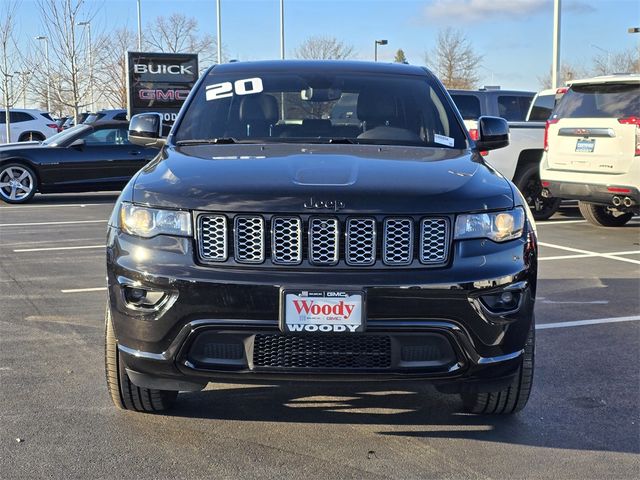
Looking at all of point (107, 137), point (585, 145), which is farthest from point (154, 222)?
point (107, 137)

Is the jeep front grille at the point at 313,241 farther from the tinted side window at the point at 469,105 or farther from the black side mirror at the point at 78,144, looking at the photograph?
the black side mirror at the point at 78,144

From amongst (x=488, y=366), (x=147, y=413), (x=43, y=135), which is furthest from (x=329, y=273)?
(x=43, y=135)

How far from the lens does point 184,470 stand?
10.9 ft

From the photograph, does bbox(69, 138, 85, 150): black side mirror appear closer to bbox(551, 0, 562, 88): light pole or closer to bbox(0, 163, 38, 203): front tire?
bbox(0, 163, 38, 203): front tire

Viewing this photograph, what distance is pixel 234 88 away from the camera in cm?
480

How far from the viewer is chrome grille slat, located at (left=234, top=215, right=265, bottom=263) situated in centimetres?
322

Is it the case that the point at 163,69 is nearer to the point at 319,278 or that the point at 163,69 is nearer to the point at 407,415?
the point at 407,415

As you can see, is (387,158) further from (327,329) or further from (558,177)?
(558,177)

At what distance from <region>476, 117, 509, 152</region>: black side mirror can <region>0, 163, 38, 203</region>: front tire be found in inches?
443

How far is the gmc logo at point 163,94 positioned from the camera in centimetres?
2034

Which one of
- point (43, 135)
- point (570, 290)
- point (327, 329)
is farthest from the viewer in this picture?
point (43, 135)

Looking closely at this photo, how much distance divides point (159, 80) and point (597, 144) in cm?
1328

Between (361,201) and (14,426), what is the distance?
6.53ft

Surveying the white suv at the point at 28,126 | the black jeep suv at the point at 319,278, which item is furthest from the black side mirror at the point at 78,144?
the white suv at the point at 28,126
